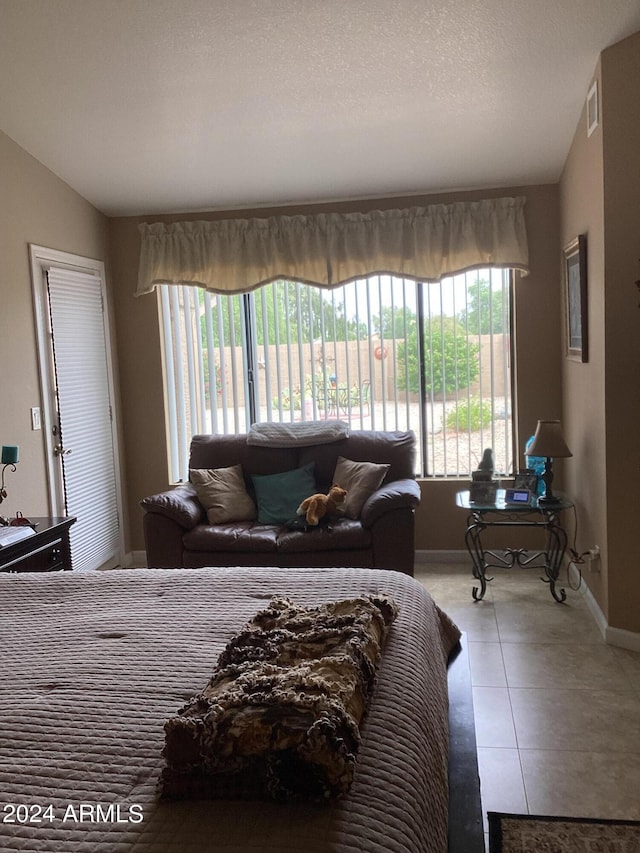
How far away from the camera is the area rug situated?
6.97 ft

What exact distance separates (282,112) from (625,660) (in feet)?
10.4

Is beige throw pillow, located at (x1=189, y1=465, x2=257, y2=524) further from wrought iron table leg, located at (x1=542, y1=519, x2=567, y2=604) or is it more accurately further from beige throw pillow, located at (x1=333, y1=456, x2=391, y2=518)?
wrought iron table leg, located at (x1=542, y1=519, x2=567, y2=604)

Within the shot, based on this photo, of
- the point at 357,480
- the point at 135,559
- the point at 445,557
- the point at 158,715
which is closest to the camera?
the point at 158,715

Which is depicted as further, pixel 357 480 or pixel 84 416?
pixel 84 416

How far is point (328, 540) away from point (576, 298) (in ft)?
6.27

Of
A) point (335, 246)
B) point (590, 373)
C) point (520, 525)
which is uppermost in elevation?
point (335, 246)

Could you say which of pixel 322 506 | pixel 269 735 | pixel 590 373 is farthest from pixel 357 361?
pixel 269 735

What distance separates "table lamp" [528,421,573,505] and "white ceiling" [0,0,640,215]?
64.4 inches

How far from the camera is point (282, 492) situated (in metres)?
4.50

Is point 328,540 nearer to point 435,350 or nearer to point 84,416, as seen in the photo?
point 435,350

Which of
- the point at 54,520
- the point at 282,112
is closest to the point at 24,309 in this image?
the point at 54,520

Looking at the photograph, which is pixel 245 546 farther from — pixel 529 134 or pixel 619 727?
pixel 529 134

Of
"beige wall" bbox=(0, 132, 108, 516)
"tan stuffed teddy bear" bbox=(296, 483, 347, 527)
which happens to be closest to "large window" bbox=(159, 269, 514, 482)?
"tan stuffed teddy bear" bbox=(296, 483, 347, 527)

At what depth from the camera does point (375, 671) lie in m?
1.60
